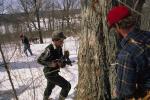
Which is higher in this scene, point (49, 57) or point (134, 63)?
point (134, 63)

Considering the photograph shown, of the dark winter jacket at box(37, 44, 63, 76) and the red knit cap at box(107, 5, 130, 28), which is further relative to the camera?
the dark winter jacket at box(37, 44, 63, 76)

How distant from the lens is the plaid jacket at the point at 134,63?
10.0 ft

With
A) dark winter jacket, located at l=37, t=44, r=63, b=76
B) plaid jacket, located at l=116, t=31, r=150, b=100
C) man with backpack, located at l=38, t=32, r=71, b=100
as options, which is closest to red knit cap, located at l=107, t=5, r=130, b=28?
plaid jacket, located at l=116, t=31, r=150, b=100

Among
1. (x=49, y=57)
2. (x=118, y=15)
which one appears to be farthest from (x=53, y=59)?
(x=118, y=15)

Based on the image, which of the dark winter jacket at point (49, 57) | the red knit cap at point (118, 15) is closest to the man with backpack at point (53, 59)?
the dark winter jacket at point (49, 57)

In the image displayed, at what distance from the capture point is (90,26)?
4.10 m

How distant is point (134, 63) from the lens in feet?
10.0

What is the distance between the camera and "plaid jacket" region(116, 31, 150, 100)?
305 cm

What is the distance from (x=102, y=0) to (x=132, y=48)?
1.03 meters

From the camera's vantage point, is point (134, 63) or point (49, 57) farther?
point (49, 57)

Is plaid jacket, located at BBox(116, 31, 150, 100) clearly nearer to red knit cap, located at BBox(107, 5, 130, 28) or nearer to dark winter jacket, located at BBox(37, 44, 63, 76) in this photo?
red knit cap, located at BBox(107, 5, 130, 28)

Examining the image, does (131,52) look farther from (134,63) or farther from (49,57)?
(49,57)

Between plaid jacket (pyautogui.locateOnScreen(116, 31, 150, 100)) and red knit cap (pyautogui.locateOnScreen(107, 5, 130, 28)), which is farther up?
red knit cap (pyautogui.locateOnScreen(107, 5, 130, 28))

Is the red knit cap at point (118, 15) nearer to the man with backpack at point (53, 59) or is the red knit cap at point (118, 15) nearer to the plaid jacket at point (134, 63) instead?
the plaid jacket at point (134, 63)
